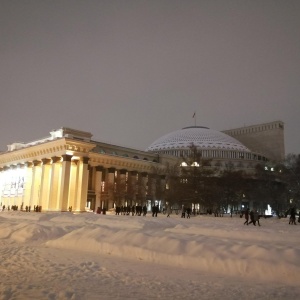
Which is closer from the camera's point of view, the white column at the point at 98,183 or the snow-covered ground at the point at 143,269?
the snow-covered ground at the point at 143,269

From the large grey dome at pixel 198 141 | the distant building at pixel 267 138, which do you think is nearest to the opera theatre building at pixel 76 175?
the large grey dome at pixel 198 141

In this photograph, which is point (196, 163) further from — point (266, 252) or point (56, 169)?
point (266, 252)

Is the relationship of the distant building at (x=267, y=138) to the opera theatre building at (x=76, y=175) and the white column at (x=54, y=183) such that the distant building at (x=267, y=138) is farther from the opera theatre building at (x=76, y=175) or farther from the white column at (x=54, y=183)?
the white column at (x=54, y=183)

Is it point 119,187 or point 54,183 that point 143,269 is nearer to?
point 54,183

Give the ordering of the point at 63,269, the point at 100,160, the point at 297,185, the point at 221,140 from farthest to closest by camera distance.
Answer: the point at 221,140
the point at 100,160
the point at 297,185
the point at 63,269

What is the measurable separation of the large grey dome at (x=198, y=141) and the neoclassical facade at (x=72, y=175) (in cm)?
2985

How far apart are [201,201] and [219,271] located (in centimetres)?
3475

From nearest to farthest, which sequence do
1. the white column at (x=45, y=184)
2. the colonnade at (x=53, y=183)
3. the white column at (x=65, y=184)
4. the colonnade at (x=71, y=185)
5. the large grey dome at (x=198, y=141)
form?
the white column at (x=65, y=184)
the colonnade at (x=53, y=183)
the colonnade at (x=71, y=185)
the white column at (x=45, y=184)
the large grey dome at (x=198, y=141)

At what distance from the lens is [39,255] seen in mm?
11133

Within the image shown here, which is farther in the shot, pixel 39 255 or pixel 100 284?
pixel 39 255

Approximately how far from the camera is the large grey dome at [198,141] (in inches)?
4099

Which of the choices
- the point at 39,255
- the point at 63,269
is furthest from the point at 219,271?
the point at 39,255

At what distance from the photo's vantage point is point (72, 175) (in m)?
58.5

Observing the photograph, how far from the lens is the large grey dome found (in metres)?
104
